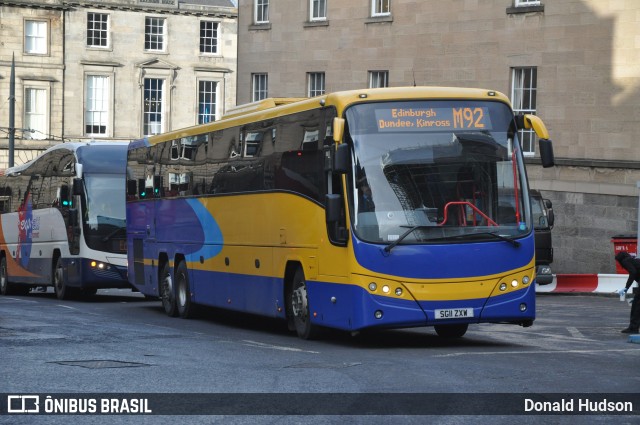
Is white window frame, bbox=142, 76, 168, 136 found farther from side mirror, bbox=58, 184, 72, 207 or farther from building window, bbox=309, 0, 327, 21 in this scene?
side mirror, bbox=58, 184, 72, 207

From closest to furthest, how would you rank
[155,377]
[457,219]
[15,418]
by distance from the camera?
[15,418] → [155,377] → [457,219]

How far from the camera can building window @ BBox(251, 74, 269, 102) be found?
4642 cm

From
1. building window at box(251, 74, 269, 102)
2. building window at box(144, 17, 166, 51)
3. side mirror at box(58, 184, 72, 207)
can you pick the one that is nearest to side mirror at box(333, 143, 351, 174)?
side mirror at box(58, 184, 72, 207)

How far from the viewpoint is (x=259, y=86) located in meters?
46.8

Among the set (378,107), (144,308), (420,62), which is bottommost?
(144,308)

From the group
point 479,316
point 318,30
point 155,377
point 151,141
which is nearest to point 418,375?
point 155,377

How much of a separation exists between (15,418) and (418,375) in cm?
454

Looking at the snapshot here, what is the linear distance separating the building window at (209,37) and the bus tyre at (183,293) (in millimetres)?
60713

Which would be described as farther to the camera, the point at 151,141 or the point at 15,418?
the point at 151,141

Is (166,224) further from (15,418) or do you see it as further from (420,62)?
(420,62)

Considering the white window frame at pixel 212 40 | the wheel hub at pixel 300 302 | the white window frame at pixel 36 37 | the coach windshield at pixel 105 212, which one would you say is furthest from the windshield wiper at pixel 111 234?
the white window frame at pixel 212 40

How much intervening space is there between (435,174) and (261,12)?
3044cm

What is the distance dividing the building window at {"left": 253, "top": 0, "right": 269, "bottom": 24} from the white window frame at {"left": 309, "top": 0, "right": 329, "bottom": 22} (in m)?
2.16

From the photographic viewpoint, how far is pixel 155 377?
519 inches
